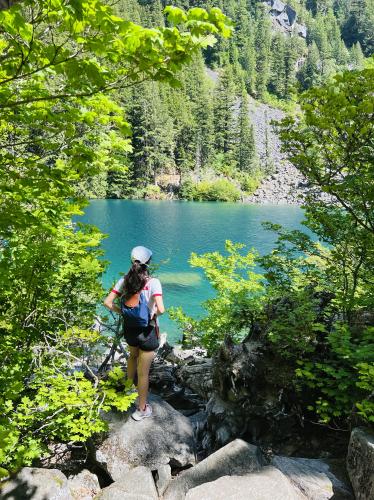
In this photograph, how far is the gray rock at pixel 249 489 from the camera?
2590 mm

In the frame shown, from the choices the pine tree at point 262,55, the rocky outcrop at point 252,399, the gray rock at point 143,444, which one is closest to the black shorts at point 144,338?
the gray rock at point 143,444

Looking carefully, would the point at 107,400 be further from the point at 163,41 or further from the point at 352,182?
the point at 352,182

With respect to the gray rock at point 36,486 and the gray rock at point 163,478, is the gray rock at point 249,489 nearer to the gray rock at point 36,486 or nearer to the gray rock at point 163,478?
the gray rock at point 163,478

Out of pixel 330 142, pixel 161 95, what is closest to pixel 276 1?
pixel 161 95

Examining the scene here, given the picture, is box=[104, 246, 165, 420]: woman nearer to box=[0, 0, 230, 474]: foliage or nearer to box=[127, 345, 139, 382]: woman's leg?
box=[127, 345, 139, 382]: woman's leg

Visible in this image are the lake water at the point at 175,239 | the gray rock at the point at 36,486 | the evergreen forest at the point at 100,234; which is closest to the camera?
the evergreen forest at the point at 100,234

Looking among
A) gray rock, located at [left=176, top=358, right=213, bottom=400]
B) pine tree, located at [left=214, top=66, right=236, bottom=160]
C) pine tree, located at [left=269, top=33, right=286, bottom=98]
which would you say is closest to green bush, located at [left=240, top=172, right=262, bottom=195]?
pine tree, located at [left=214, top=66, right=236, bottom=160]

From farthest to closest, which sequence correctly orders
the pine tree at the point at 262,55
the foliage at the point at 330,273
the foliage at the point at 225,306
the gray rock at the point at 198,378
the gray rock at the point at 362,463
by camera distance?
1. the pine tree at the point at 262,55
2. the foliage at the point at 225,306
3. the gray rock at the point at 198,378
4. the foliage at the point at 330,273
5. the gray rock at the point at 362,463

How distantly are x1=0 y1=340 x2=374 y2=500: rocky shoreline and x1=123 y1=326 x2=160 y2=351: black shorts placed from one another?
2.89ft

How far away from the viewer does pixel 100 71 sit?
8.25 feet

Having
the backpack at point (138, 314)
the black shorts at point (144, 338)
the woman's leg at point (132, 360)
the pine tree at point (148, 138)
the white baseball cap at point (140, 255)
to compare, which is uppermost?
the pine tree at point (148, 138)

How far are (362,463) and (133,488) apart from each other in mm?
1875

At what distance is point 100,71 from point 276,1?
696ft

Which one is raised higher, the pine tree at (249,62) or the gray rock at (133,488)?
the pine tree at (249,62)
